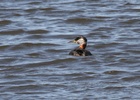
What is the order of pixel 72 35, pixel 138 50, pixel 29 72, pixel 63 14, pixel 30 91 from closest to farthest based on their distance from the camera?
pixel 30 91 → pixel 29 72 → pixel 138 50 → pixel 72 35 → pixel 63 14

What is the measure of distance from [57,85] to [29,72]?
132 cm

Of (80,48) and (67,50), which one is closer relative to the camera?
(80,48)

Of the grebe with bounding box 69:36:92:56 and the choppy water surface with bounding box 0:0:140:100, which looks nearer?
the choppy water surface with bounding box 0:0:140:100

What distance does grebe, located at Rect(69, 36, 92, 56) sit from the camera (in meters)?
16.2

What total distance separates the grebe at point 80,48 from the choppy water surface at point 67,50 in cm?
17

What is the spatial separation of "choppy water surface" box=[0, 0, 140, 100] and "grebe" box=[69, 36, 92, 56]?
0.56 ft

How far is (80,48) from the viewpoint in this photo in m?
16.7

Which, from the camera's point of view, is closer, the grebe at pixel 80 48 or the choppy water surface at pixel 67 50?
the choppy water surface at pixel 67 50

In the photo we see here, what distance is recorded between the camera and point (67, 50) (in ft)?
56.1

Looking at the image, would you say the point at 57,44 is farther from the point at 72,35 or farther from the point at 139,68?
the point at 139,68

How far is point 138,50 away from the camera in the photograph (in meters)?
16.7

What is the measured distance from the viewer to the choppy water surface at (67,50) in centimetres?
1346

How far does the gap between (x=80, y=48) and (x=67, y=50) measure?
0.47 metres

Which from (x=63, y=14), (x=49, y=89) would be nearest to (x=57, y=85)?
(x=49, y=89)
